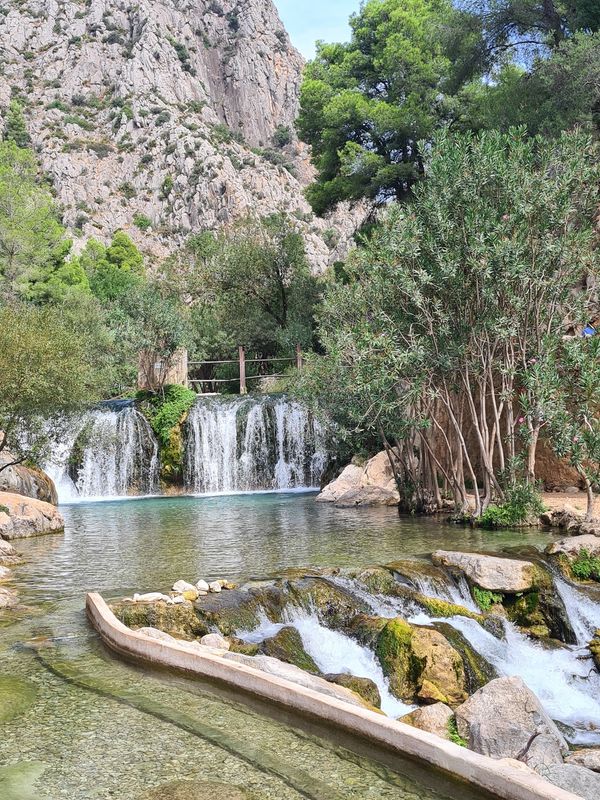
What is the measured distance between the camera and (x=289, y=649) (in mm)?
8648

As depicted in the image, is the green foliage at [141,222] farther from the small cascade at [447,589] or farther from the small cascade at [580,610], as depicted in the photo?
the small cascade at [580,610]

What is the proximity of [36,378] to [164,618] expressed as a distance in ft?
31.6

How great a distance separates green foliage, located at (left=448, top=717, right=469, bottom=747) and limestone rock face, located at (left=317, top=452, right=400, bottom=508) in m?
16.4

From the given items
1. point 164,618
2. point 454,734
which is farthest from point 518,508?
point 454,734

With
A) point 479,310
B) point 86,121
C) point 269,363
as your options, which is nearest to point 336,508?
point 479,310

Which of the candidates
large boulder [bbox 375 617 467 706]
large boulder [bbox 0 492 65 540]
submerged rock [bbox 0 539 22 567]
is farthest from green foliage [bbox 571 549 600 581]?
large boulder [bbox 0 492 65 540]

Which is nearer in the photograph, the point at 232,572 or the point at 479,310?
the point at 232,572

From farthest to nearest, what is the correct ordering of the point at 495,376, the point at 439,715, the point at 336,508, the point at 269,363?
the point at 269,363
the point at 336,508
the point at 495,376
the point at 439,715

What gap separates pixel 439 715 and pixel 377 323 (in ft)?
41.8

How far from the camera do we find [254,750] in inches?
209

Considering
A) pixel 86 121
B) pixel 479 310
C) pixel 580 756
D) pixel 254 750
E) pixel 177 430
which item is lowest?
pixel 580 756

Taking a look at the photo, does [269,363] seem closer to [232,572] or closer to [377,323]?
[377,323]

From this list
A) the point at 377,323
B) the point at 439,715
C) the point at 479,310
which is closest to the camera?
the point at 439,715

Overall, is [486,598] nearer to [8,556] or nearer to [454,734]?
[454,734]
